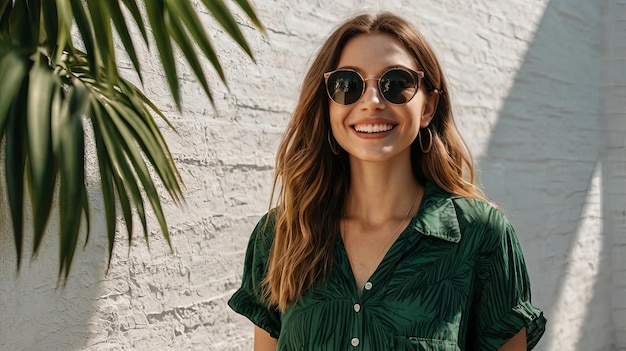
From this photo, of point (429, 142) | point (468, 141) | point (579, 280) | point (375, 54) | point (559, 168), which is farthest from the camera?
point (579, 280)

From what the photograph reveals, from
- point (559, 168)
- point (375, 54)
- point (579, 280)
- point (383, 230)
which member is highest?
point (375, 54)

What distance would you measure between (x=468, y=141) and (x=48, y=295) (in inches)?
102

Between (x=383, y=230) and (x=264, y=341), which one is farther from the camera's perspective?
(x=264, y=341)

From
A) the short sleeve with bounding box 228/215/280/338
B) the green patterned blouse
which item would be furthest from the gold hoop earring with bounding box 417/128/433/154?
the short sleeve with bounding box 228/215/280/338

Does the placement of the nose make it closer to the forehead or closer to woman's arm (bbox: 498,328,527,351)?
the forehead

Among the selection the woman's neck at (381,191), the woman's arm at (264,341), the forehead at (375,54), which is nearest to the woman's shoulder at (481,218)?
the woman's neck at (381,191)

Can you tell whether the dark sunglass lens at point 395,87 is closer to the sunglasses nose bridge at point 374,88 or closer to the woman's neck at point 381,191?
the sunglasses nose bridge at point 374,88

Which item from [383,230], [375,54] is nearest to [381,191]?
[383,230]

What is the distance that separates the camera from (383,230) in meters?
2.30

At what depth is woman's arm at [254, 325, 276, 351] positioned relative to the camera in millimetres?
2447

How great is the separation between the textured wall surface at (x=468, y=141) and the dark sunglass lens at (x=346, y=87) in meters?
0.47

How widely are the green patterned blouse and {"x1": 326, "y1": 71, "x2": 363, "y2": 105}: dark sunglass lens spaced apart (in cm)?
31

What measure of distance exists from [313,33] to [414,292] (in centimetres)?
170

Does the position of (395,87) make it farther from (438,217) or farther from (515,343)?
(515,343)
